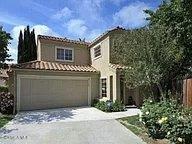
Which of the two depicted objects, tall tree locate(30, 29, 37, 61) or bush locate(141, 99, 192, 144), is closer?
bush locate(141, 99, 192, 144)

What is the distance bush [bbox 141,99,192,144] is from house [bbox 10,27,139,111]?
31.6 feet

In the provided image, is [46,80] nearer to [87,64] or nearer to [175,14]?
[87,64]

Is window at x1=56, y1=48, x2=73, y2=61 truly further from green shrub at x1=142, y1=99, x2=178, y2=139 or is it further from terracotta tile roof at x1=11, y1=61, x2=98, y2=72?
green shrub at x1=142, y1=99, x2=178, y2=139

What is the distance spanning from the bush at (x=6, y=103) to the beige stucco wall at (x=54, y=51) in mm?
6344

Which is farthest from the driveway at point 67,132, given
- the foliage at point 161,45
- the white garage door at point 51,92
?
the white garage door at point 51,92

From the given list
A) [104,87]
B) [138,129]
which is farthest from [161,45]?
[104,87]

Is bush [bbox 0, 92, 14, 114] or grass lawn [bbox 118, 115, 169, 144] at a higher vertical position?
bush [bbox 0, 92, 14, 114]

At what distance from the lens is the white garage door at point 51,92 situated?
20812 millimetres

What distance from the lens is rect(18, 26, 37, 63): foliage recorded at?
1315 inches

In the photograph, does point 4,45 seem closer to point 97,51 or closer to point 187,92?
point 97,51

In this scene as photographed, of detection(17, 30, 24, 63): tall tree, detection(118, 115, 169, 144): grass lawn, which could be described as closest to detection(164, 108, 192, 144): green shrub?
detection(118, 115, 169, 144): grass lawn

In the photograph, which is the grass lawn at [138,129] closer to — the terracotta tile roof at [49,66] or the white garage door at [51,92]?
the white garage door at [51,92]

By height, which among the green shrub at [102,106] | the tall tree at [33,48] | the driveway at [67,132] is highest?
the tall tree at [33,48]

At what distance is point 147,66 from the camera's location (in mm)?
14984
